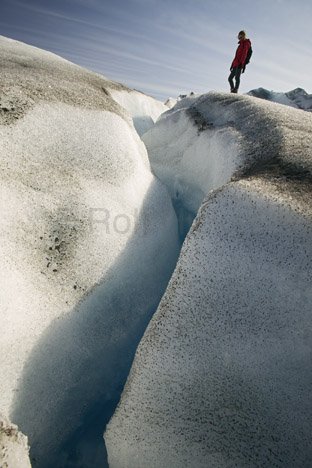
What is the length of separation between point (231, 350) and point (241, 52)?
7.86 metres

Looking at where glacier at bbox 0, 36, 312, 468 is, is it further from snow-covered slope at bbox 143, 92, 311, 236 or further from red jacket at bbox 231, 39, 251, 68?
red jacket at bbox 231, 39, 251, 68

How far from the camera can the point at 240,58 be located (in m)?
8.25

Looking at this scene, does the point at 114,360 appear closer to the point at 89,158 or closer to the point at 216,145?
the point at 89,158

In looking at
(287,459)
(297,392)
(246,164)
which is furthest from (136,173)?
(287,459)

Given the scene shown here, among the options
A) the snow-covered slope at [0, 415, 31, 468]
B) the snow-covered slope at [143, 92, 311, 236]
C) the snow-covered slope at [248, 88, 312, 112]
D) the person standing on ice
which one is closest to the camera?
the snow-covered slope at [0, 415, 31, 468]

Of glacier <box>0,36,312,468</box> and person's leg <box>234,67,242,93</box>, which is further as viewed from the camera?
person's leg <box>234,67,242,93</box>

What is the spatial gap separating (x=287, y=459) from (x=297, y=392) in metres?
0.46

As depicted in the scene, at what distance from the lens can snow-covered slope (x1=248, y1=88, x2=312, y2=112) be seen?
731 inches

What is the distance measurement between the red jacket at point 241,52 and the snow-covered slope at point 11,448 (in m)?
8.75

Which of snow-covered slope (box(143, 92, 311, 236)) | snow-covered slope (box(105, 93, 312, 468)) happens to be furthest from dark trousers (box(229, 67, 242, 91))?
snow-covered slope (box(105, 93, 312, 468))

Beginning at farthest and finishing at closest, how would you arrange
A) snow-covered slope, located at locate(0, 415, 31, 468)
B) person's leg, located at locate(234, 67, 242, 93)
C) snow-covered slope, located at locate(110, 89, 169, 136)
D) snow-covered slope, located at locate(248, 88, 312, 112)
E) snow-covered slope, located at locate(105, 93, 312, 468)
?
snow-covered slope, located at locate(248, 88, 312, 112) < person's leg, located at locate(234, 67, 242, 93) < snow-covered slope, located at locate(110, 89, 169, 136) < snow-covered slope, located at locate(105, 93, 312, 468) < snow-covered slope, located at locate(0, 415, 31, 468)

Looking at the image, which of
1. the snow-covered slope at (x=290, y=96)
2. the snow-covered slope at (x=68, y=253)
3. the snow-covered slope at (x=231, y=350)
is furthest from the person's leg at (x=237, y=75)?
the snow-covered slope at (x=290, y=96)

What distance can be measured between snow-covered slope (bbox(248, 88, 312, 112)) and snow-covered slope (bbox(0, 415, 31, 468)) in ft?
64.7

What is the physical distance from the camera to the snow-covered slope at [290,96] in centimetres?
1857
